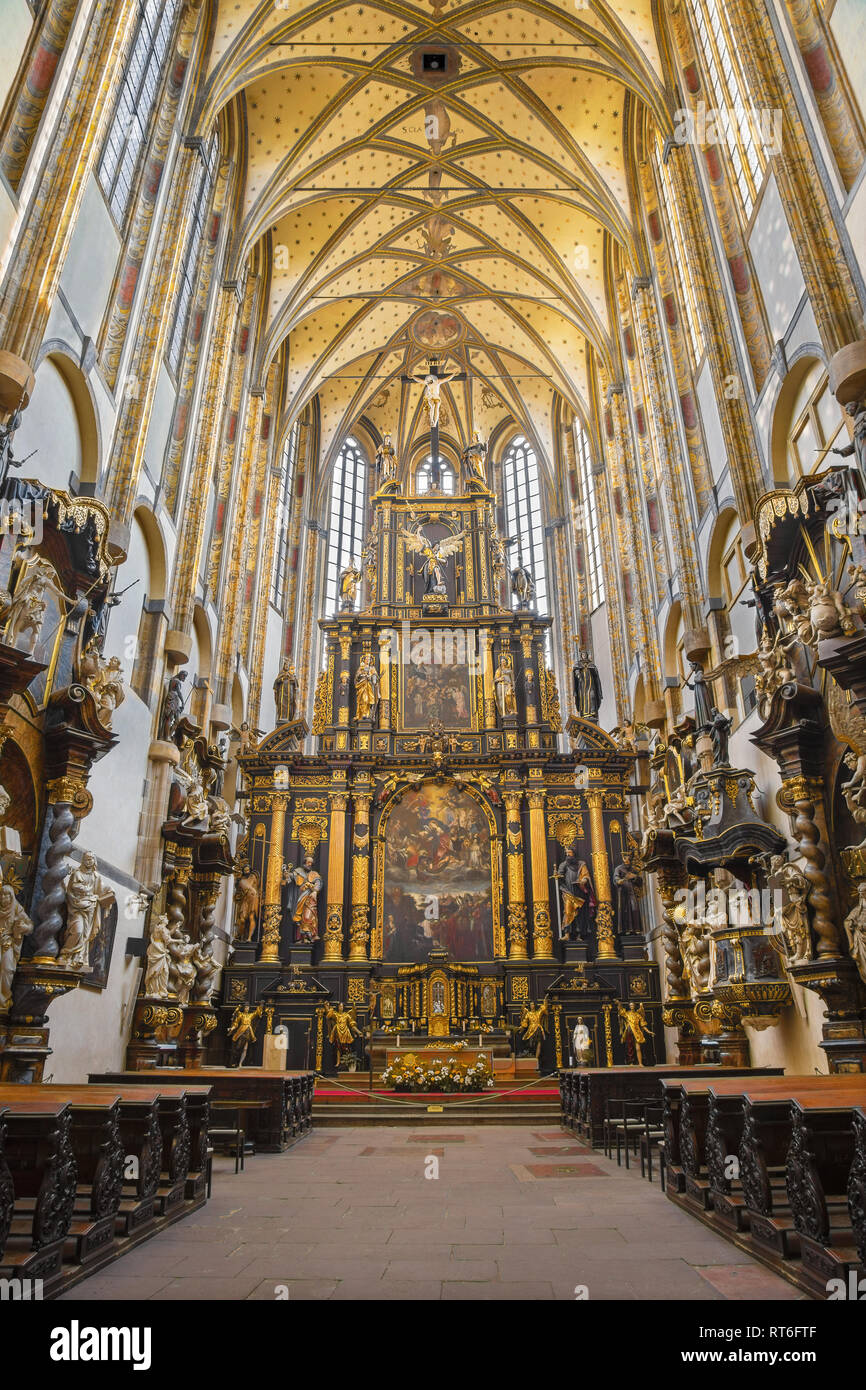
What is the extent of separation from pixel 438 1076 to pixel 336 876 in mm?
7590

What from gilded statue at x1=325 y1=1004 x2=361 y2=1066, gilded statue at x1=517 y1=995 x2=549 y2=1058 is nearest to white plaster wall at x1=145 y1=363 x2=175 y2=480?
gilded statue at x1=325 y1=1004 x2=361 y2=1066

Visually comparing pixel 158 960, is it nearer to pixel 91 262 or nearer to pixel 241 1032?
pixel 241 1032

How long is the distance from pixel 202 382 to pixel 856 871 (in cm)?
1591

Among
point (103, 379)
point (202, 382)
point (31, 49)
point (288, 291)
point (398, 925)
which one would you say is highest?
point (288, 291)

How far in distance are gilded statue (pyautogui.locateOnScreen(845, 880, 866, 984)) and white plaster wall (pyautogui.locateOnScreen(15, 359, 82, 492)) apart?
35.3 feet

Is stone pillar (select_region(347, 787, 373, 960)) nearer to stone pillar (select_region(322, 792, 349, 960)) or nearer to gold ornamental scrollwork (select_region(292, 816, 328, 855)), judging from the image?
stone pillar (select_region(322, 792, 349, 960))

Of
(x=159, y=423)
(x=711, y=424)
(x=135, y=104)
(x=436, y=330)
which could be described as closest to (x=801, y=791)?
(x=711, y=424)

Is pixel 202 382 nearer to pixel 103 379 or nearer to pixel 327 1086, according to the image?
pixel 103 379

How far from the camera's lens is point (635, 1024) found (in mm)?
20969

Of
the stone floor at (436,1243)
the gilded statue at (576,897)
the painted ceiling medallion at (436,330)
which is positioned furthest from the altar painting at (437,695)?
the stone floor at (436,1243)

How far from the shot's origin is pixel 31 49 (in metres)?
10.8

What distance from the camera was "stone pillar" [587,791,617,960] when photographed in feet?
73.4

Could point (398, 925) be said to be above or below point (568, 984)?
above

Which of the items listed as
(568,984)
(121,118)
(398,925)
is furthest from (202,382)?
(568,984)
